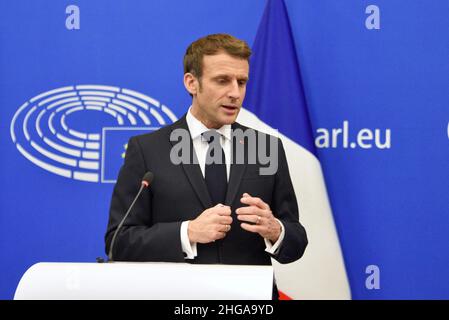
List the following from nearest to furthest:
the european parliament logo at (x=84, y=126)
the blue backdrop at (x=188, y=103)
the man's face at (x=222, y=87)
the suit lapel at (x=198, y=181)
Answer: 1. the suit lapel at (x=198, y=181)
2. the man's face at (x=222, y=87)
3. the blue backdrop at (x=188, y=103)
4. the european parliament logo at (x=84, y=126)

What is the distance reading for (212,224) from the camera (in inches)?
102

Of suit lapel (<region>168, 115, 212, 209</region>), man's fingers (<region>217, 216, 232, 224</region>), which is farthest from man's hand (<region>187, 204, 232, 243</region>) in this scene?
suit lapel (<region>168, 115, 212, 209</region>)

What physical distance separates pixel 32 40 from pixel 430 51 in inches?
88.8

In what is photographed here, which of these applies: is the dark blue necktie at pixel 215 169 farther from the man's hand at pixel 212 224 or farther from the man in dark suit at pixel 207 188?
the man's hand at pixel 212 224

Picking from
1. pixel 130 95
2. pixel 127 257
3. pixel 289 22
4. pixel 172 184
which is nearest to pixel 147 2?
pixel 130 95

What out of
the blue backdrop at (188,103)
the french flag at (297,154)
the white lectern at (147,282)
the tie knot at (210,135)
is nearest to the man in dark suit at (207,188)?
the tie knot at (210,135)

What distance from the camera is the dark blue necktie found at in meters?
2.94

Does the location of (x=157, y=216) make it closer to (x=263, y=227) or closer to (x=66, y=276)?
(x=263, y=227)

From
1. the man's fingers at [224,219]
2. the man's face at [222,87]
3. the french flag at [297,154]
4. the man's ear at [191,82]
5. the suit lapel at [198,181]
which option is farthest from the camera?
the french flag at [297,154]

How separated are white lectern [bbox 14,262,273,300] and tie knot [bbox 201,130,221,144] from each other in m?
1.01

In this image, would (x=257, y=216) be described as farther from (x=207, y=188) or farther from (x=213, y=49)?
(x=213, y=49)

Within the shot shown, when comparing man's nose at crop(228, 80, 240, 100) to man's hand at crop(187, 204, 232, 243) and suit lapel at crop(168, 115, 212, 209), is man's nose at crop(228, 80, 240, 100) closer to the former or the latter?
suit lapel at crop(168, 115, 212, 209)

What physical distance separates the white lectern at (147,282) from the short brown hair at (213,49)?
1173mm

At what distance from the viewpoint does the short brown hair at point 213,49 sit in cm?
301
